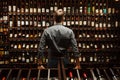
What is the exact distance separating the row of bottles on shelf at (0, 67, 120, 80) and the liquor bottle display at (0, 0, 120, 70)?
5.03 meters

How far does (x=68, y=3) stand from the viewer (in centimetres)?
952

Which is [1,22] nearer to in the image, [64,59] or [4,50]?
[4,50]

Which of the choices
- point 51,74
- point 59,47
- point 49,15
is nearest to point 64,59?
point 59,47

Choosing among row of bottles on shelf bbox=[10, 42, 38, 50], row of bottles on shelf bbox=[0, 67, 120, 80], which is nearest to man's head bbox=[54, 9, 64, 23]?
row of bottles on shelf bbox=[0, 67, 120, 80]

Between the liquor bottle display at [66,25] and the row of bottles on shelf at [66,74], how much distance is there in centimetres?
503

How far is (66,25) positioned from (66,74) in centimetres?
532

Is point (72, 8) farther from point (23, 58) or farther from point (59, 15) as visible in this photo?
point (59, 15)

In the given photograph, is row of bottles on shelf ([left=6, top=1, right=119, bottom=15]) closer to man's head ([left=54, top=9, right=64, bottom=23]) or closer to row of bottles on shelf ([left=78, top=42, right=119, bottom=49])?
row of bottles on shelf ([left=78, top=42, right=119, bottom=49])

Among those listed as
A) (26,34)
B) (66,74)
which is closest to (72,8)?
(26,34)

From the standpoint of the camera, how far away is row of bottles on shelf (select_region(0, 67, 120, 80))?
4.08 m

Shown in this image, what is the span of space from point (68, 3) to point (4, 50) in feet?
9.02

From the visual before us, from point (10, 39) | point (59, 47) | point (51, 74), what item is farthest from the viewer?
point (10, 39)

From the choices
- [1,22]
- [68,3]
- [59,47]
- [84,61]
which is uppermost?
[68,3]

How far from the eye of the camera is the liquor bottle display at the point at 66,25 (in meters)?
9.41
